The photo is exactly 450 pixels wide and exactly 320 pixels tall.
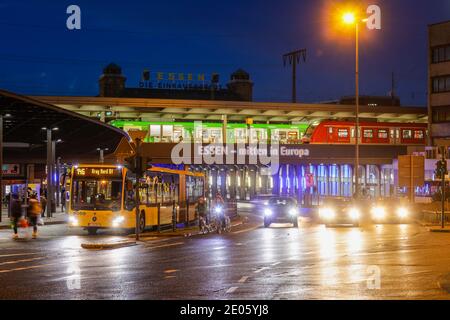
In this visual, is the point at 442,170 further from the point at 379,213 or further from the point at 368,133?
the point at 368,133

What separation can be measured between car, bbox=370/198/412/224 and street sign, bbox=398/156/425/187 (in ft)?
8.87

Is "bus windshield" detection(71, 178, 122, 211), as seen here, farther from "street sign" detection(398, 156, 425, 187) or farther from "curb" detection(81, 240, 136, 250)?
"street sign" detection(398, 156, 425, 187)

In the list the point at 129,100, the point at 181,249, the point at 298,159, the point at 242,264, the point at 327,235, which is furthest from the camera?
the point at 129,100

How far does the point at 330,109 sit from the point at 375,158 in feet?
39.3

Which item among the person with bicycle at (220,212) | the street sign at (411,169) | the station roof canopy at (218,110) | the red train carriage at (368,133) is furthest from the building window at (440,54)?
the person with bicycle at (220,212)

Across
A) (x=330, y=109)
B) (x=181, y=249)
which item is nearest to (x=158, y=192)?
(x=181, y=249)

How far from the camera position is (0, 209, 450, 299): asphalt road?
45.7 ft

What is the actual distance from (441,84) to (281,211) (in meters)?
50.6

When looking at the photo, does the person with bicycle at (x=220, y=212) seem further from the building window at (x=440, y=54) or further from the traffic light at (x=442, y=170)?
the building window at (x=440, y=54)

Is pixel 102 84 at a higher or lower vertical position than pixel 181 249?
higher

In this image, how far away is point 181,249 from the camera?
2461 cm

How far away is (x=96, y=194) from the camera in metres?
32.7

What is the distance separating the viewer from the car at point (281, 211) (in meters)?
38.9
